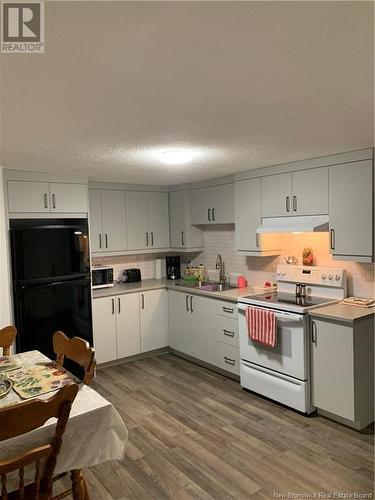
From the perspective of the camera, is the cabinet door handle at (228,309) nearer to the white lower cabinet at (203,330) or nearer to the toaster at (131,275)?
the white lower cabinet at (203,330)

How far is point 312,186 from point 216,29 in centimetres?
249

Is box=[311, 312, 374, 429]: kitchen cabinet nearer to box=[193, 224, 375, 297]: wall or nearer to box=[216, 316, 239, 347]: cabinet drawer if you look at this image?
box=[193, 224, 375, 297]: wall

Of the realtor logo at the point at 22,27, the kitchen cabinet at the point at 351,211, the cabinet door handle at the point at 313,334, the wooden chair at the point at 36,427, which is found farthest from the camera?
the cabinet door handle at the point at 313,334

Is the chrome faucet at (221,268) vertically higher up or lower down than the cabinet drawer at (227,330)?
higher up

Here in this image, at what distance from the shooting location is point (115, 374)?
428 centimetres

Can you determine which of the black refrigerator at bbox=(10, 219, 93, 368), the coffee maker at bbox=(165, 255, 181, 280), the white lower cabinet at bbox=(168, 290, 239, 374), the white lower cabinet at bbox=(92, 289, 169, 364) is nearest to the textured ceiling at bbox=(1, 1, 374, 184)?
the black refrigerator at bbox=(10, 219, 93, 368)

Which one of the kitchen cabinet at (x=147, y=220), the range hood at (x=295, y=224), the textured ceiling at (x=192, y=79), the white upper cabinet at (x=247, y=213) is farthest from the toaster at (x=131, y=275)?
the textured ceiling at (x=192, y=79)

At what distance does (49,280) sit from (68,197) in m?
0.87

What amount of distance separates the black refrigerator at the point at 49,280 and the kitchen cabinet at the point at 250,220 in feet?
5.42

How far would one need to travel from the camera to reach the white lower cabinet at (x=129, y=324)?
14.2ft

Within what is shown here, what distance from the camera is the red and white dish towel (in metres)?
3.35

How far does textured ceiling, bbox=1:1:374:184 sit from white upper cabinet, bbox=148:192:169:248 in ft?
7.33

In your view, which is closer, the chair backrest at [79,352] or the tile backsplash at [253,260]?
the chair backrest at [79,352]

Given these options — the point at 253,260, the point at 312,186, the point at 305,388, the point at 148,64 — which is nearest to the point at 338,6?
the point at 148,64
